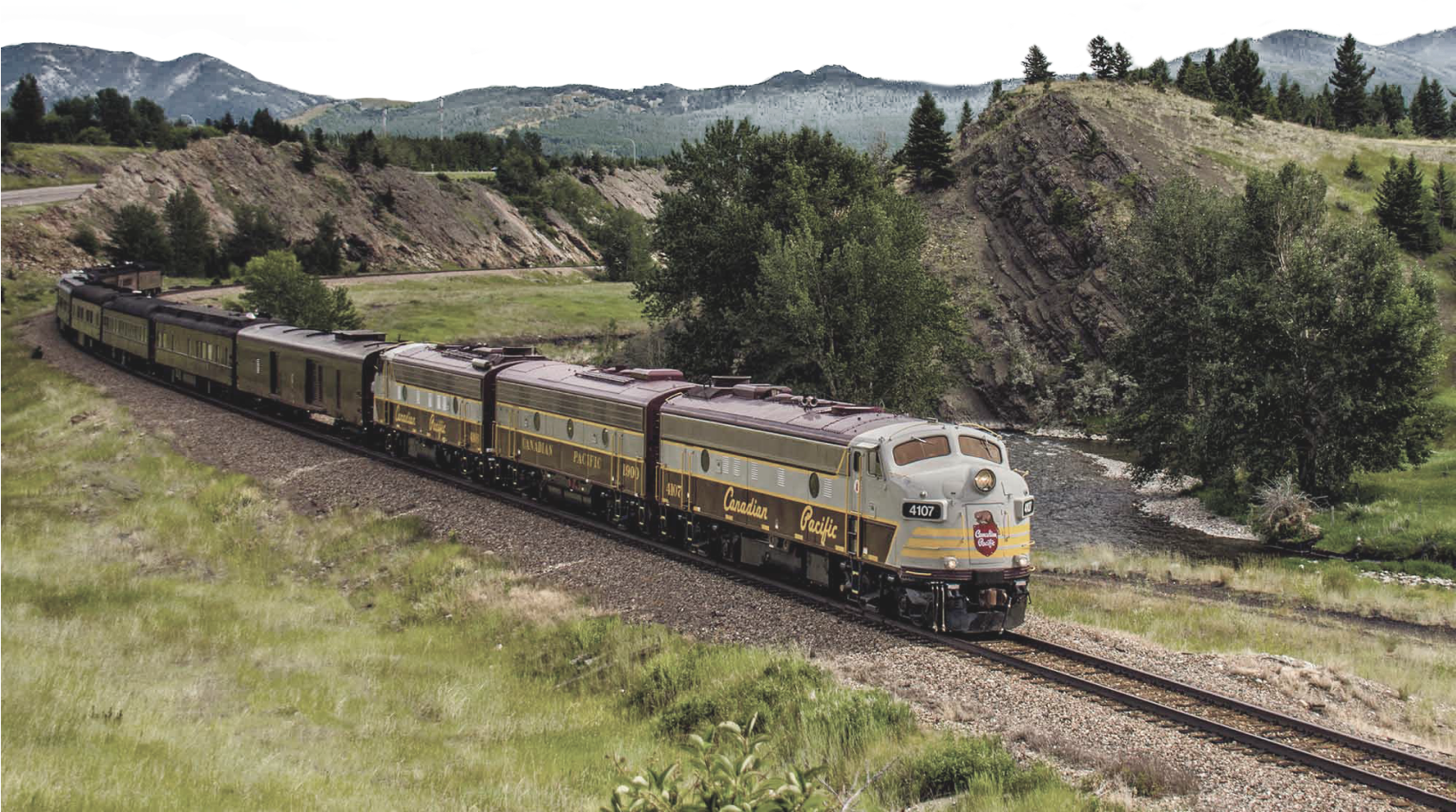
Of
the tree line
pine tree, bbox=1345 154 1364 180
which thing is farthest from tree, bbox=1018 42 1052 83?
pine tree, bbox=1345 154 1364 180

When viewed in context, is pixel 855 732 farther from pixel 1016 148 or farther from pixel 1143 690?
pixel 1016 148

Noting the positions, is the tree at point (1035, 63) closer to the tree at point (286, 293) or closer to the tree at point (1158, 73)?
the tree at point (1158, 73)

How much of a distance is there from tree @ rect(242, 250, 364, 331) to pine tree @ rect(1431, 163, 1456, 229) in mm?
90248

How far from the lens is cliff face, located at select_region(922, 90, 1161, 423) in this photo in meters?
90.8

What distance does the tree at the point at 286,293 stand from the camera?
78188mm

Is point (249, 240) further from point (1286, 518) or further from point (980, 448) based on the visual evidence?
point (980, 448)

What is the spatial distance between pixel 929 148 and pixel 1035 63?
29.0 m

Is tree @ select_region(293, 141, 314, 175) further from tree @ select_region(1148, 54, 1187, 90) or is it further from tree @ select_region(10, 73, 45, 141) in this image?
tree @ select_region(10, 73, 45, 141)

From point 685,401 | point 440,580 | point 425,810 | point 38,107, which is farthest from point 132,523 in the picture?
point 685,401

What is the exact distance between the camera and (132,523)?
931 centimetres

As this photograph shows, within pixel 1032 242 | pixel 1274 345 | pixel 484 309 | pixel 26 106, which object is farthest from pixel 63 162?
pixel 1032 242

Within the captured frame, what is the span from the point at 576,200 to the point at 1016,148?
96606mm

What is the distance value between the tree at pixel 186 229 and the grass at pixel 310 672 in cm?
2065

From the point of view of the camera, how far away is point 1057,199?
330ft
